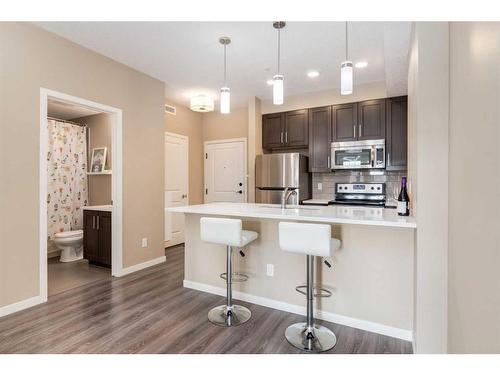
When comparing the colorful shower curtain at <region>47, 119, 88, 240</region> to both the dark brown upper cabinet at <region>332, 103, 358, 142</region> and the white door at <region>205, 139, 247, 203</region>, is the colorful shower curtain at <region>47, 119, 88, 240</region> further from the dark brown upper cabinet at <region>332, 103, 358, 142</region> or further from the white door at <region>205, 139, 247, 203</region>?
the dark brown upper cabinet at <region>332, 103, 358, 142</region>

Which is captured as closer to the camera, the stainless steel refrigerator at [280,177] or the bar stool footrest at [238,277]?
the bar stool footrest at [238,277]

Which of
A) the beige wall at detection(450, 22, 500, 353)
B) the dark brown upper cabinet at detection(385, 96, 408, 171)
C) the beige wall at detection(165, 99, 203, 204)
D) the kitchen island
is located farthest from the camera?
the beige wall at detection(165, 99, 203, 204)

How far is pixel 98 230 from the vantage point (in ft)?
12.5

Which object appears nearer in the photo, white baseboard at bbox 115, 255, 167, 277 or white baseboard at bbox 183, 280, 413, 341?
white baseboard at bbox 183, 280, 413, 341

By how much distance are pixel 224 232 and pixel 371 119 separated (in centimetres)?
305

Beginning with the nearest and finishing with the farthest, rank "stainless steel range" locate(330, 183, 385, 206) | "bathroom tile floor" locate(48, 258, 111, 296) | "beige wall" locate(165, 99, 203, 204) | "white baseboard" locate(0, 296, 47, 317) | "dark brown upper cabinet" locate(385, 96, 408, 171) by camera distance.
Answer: "white baseboard" locate(0, 296, 47, 317) → "bathroom tile floor" locate(48, 258, 111, 296) → "dark brown upper cabinet" locate(385, 96, 408, 171) → "stainless steel range" locate(330, 183, 385, 206) → "beige wall" locate(165, 99, 203, 204)

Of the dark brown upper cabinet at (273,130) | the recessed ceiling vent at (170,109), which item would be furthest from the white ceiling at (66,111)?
the dark brown upper cabinet at (273,130)

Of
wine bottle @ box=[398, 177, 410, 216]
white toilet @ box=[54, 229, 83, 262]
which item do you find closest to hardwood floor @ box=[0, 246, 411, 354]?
wine bottle @ box=[398, 177, 410, 216]

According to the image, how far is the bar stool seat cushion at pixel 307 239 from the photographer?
1899 millimetres

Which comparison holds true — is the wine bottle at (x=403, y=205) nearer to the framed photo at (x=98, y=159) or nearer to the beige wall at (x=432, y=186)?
the beige wall at (x=432, y=186)

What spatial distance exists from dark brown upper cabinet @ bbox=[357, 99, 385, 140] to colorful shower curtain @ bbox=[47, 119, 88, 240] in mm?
4661

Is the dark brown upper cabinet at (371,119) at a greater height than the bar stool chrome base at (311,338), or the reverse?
the dark brown upper cabinet at (371,119)

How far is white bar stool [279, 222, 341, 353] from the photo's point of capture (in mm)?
1906

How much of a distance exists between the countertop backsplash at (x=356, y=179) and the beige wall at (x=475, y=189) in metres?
2.81
